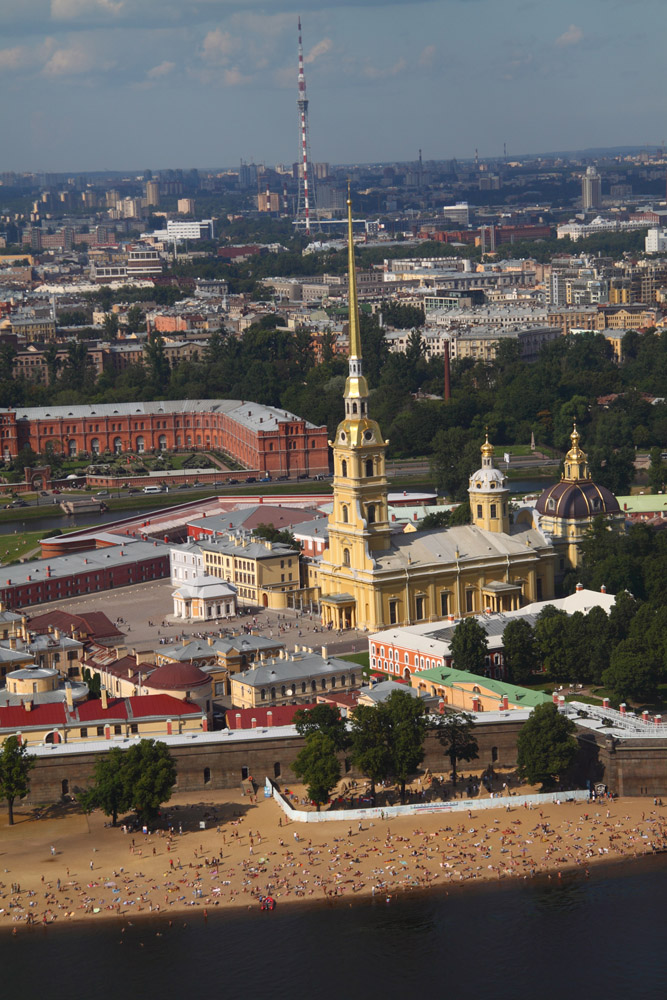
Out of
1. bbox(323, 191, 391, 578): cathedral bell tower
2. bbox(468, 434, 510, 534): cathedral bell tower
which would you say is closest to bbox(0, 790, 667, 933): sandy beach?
bbox(323, 191, 391, 578): cathedral bell tower

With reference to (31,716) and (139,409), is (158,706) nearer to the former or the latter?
(31,716)

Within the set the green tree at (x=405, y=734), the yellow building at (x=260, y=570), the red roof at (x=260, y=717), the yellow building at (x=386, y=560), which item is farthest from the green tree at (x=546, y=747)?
the yellow building at (x=260, y=570)

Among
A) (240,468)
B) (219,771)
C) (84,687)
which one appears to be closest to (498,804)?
(219,771)

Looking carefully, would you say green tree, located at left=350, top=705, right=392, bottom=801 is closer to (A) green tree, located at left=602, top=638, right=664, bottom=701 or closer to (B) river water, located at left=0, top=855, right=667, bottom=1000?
(B) river water, located at left=0, top=855, right=667, bottom=1000

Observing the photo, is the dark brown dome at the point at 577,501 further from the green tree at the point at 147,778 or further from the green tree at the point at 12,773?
the green tree at the point at 12,773

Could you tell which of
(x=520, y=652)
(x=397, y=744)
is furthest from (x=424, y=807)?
(x=520, y=652)

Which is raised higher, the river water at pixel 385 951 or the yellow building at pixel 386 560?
the yellow building at pixel 386 560
